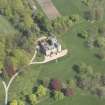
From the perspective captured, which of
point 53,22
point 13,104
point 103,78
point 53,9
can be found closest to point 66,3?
point 53,9

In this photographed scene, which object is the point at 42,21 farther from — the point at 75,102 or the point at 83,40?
the point at 75,102

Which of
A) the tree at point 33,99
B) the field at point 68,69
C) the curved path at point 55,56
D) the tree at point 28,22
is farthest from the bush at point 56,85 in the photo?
the tree at point 28,22

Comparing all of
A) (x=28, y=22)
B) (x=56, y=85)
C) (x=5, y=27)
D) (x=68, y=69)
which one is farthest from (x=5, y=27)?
(x=56, y=85)

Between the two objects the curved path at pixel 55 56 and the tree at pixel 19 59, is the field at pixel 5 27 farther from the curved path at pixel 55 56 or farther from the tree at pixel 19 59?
the curved path at pixel 55 56

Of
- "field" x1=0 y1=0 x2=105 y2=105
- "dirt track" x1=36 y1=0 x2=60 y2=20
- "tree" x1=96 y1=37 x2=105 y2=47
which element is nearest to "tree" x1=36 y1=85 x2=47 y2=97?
"field" x1=0 y1=0 x2=105 y2=105

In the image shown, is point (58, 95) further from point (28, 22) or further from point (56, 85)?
point (28, 22)
